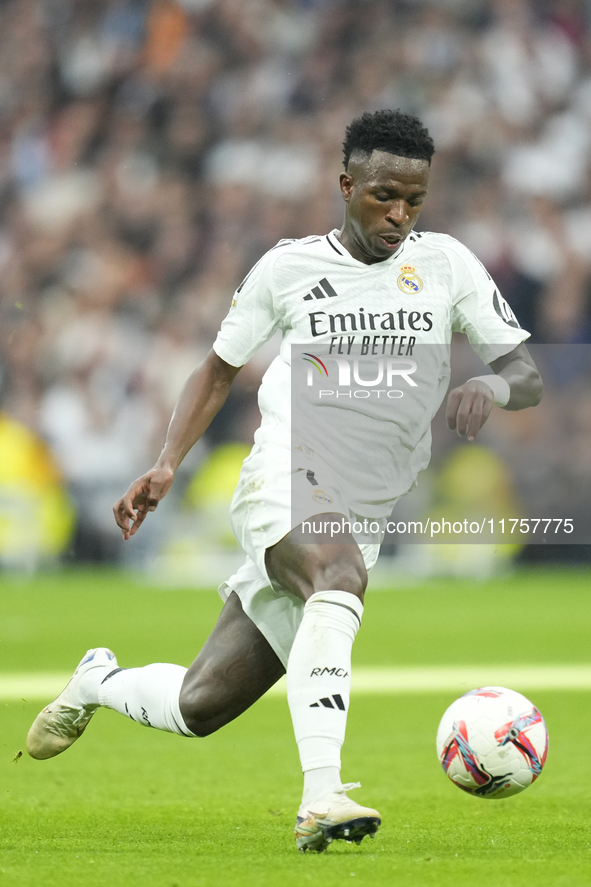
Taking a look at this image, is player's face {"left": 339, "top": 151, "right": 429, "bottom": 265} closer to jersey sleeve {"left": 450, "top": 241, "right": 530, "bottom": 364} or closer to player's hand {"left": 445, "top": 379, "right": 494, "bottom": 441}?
jersey sleeve {"left": 450, "top": 241, "right": 530, "bottom": 364}

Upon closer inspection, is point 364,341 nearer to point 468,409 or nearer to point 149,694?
point 468,409

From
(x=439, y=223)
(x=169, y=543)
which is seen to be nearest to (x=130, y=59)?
(x=439, y=223)

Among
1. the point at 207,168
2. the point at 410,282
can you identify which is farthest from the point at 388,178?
the point at 207,168

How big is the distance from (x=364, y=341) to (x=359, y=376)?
0.11m

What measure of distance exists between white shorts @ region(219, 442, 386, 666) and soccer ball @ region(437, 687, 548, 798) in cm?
59

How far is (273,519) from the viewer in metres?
4.04

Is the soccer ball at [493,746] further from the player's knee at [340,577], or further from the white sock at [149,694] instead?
the white sock at [149,694]

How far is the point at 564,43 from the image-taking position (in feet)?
53.4

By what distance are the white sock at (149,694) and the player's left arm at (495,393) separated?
136 cm

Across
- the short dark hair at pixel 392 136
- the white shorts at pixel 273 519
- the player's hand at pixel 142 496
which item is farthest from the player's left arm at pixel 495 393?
the player's hand at pixel 142 496

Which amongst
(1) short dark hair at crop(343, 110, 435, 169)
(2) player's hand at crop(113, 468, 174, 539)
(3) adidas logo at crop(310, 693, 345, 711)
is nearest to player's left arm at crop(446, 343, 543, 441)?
(1) short dark hair at crop(343, 110, 435, 169)

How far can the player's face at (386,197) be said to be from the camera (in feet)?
13.6

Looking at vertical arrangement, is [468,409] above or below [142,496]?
above

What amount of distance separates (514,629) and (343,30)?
9.19 m
